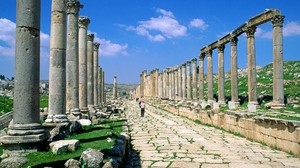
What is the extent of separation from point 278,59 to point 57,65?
12.7 metres

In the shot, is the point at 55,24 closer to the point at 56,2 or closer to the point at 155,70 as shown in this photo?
the point at 56,2

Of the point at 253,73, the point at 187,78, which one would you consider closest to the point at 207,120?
the point at 253,73

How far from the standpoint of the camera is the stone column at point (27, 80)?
25.4 feet

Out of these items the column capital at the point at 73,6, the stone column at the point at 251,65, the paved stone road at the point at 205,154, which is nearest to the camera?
the paved stone road at the point at 205,154

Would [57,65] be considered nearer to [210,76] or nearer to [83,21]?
[83,21]

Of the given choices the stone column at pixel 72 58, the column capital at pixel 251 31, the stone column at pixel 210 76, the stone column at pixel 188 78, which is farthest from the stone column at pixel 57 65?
the stone column at pixel 188 78

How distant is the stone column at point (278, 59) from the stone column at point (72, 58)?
10809 millimetres

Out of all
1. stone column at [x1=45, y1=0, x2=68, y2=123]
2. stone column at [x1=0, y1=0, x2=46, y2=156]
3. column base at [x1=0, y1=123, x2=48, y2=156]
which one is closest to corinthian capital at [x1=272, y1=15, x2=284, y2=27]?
stone column at [x1=45, y1=0, x2=68, y2=123]

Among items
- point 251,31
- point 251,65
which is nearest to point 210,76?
point 251,65

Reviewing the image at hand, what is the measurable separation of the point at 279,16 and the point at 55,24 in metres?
12.6

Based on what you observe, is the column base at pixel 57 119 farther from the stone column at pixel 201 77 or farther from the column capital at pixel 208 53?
the stone column at pixel 201 77

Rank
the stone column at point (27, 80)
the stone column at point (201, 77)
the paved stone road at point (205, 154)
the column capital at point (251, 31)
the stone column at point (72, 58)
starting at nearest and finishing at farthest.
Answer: the stone column at point (27, 80)
the paved stone road at point (205, 154)
the stone column at point (72, 58)
the column capital at point (251, 31)
the stone column at point (201, 77)

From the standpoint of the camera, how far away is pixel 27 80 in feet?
26.0

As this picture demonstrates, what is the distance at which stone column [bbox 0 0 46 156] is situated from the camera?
7730 millimetres
